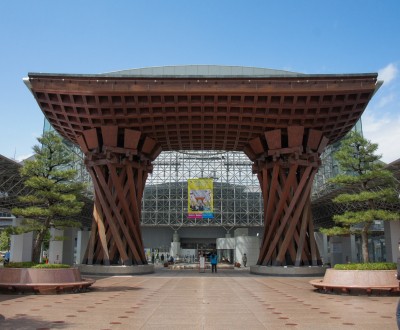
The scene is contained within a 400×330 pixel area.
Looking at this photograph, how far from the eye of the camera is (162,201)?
62000 mm

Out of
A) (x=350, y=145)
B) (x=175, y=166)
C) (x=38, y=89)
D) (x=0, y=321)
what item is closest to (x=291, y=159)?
(x=350, y=145)

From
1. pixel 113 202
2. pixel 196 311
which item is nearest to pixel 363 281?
pixel 196 311

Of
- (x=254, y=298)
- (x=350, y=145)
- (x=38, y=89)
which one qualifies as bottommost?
(x=254, y=298)

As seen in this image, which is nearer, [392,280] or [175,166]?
[392,280]

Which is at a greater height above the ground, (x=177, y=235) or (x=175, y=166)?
(x=175, y=166)

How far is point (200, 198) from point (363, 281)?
33384 mm

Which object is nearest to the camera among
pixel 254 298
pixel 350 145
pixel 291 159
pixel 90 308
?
pixel 90 308

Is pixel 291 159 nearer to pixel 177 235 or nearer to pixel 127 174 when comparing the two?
pixel 127 174

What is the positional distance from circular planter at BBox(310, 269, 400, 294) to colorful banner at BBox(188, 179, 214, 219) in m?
31.9

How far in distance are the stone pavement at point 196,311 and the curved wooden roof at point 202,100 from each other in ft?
43.6

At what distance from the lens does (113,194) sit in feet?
89.2

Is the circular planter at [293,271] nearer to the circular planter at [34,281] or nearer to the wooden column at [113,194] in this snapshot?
the wooden column at [113,194]

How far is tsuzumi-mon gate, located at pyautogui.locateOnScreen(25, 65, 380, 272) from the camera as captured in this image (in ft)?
79.4

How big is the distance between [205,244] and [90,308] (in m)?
60.2
